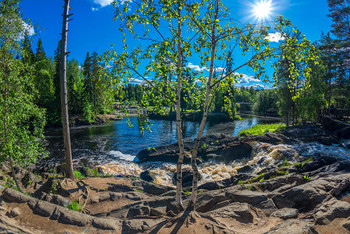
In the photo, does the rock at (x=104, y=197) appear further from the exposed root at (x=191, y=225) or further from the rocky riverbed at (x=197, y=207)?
the exposed root at (x=191, y=225)

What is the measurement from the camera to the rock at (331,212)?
21.0 feet

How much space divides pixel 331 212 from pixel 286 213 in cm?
135

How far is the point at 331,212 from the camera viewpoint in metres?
6.61

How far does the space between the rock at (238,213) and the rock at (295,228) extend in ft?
4.00

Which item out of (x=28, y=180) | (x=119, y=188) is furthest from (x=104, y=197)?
(x=28, y=180)

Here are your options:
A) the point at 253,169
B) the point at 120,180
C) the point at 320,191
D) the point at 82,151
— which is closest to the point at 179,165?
the point at 320,191

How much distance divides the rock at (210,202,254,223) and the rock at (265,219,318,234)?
4.00 feet

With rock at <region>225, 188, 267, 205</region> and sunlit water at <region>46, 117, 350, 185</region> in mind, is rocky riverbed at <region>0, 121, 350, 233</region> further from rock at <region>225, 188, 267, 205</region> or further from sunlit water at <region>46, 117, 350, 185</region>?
sunlit water at <region>46, 117, 350, 185</region>

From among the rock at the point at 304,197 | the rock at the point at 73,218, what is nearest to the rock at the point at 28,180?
the rock at the point at 73,218

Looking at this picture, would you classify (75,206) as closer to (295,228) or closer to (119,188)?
(119,188)

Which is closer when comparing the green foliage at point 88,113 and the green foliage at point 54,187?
the green foliage at point 54,187

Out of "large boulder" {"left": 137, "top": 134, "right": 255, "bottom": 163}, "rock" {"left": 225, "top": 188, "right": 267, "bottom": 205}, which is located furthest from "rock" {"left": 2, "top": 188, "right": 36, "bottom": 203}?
"large boulder" {"left": 137, "top": 134, "right": 255, "bottom": 163}

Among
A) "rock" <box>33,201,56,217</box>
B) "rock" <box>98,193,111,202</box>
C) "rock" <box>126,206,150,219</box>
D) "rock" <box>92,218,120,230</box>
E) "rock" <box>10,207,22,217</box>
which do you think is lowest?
"rock" <box>98,193,111,202</box>

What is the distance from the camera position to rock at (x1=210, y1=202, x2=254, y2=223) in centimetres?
732
